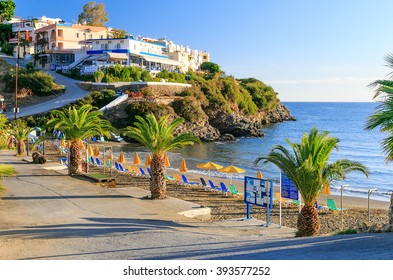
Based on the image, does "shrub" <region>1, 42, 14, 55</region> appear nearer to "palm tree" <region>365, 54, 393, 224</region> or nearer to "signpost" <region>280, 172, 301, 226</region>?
"signpost" <region>280, 172, 301, 226</region>

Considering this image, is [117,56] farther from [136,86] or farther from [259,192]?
[259,192]

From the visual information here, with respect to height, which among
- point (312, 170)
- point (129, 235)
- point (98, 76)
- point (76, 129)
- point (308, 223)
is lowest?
point (129, 235)

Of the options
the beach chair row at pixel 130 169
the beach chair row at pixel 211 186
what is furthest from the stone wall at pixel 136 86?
the beach chair row at pixel 211 186

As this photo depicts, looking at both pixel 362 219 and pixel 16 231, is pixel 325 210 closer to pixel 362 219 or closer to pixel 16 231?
pixel 362 219

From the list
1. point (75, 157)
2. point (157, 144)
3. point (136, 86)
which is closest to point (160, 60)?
point (136, 86)

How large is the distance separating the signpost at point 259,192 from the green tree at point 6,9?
3521 inches

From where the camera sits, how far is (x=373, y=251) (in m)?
8.33

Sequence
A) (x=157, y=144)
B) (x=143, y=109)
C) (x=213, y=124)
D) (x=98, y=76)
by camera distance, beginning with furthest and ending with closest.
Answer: (x=213, y=124) < (x=98, y=76) < (x=143, y=109) < (x=157, y=144)

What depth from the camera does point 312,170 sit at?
12.6 metres

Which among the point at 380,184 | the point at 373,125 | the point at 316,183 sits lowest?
the point at 380,184

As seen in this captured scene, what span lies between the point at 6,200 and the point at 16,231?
5005 mm

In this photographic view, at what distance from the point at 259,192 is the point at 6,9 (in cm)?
9025

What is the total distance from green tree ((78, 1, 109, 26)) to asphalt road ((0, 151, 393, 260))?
314ft
